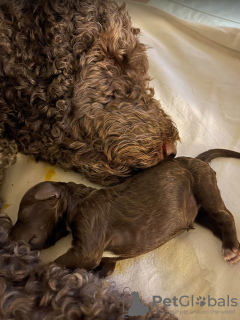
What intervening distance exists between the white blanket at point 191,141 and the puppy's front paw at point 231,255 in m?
0.04

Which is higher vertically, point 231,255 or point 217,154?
point 217,154

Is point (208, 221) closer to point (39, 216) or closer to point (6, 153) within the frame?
point (39, 216)

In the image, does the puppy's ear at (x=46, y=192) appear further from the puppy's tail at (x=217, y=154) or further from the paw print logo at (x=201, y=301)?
the puppy's tail at (x=217, y=154)

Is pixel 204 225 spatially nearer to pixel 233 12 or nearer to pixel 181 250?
pixel 181 250

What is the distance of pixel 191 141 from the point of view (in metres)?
2.33

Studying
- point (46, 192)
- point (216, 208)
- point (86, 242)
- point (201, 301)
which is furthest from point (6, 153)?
point (201, 301)

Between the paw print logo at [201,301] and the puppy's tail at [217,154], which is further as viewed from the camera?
the puppy's tail at [217,154]

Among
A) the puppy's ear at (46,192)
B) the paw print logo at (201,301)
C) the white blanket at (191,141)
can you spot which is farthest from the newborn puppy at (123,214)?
the paw print logo at (201,301)

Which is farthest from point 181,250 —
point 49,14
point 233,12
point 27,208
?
point 233,12

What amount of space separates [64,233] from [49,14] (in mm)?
960

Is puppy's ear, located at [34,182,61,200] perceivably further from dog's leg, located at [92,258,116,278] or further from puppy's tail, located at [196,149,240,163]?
puppy's tail, located at [196,149,240,163]

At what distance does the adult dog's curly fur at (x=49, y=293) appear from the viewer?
52.9 inches

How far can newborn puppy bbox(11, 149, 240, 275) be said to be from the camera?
159 centimetres

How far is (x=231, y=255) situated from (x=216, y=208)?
0.24 m
